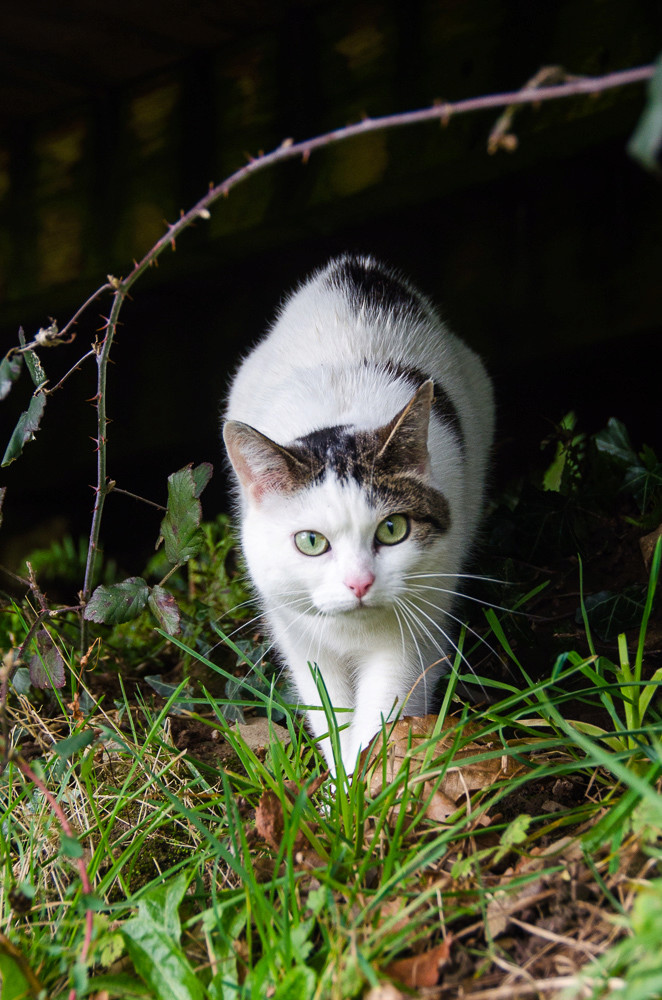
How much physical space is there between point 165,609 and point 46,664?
1.11 ft

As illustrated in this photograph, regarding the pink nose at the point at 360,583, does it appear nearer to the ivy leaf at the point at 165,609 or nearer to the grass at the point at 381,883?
the grass at the point at 381,883

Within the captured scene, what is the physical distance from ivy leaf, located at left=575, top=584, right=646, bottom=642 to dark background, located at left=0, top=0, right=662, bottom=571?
161 centimetres

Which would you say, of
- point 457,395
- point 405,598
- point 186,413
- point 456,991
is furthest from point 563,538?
point 186,413

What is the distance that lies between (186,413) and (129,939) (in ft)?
11.4

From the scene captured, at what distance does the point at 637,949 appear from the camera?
1.11 metres

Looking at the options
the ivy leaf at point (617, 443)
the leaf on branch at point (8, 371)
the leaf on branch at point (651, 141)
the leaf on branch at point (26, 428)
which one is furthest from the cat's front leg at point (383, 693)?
the leaf on branch at point (651, 141)

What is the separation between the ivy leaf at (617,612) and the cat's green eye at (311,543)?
889 mm

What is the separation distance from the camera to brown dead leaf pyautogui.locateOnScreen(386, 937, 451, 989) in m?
1.28

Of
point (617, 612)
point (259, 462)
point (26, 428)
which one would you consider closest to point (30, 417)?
point (26, 428)

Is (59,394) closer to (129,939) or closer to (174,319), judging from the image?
(174,319)

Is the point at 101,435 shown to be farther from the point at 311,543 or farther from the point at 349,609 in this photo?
the point at 349,609

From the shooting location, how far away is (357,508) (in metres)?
2.02

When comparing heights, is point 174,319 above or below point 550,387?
above

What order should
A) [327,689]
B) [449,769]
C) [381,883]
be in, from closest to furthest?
[381,883]
[449,769]
[327,689]
